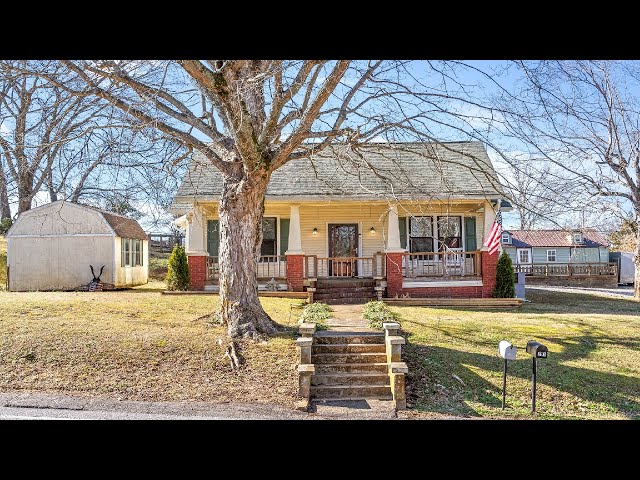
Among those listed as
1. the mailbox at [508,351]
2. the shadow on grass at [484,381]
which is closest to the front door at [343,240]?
the shadow on grass at [484,381]

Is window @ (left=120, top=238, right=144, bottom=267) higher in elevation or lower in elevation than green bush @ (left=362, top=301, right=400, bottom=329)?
higher

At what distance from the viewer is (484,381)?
6816 mm

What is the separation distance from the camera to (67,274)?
15.9 metres

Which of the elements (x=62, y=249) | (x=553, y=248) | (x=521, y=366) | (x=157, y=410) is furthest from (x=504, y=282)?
(x=553, y=248)

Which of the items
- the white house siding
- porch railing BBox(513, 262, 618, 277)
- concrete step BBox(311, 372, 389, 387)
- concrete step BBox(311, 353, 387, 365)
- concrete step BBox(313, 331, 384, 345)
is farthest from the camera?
porch railing BBox(513, 262, 618, 277)

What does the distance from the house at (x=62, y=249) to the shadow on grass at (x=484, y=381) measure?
1169cm

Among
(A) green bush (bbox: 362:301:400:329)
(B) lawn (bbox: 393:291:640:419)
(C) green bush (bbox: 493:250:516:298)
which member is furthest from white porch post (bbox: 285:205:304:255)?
(C) green bush (bbox: 493:250:516:298)

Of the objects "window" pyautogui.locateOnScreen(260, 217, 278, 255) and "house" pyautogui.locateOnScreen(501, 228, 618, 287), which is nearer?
"window" pyautogui.locateOnScreen(260, 217, 278, 255)

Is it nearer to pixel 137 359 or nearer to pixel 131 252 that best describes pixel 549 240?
pixel 131 252

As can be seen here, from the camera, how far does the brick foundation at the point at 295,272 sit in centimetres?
1355

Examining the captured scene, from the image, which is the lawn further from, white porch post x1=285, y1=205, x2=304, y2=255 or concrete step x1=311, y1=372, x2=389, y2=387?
white porch post x1=285, y1=205, x2=304, y2=255

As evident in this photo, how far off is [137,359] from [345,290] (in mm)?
6769

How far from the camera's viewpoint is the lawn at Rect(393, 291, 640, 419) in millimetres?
6164
